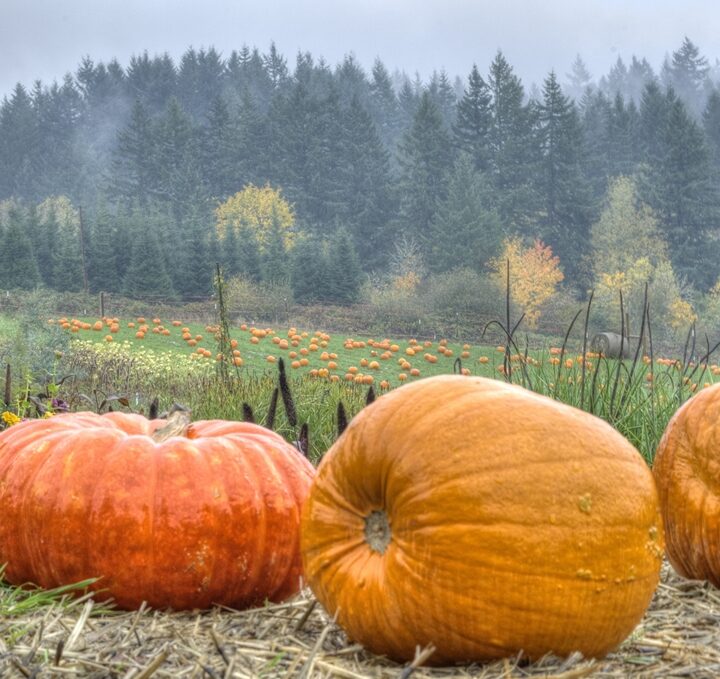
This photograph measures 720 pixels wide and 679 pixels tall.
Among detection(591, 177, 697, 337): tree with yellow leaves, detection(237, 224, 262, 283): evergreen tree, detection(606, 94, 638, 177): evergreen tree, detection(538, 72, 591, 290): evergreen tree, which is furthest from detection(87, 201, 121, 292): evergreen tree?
detection(606, 94, 638, 177): evergreen tree

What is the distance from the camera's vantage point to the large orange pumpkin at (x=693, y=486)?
3064 mm

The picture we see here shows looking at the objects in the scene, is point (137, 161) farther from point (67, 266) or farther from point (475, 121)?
point (67, 266)

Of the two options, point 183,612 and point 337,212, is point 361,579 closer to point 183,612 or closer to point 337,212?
point 183,612

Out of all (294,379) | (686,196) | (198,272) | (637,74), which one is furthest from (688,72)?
(294,379)

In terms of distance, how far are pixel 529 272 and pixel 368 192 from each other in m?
13.6

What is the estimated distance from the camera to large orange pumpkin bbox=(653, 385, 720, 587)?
121 inches

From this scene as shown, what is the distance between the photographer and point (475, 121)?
5741 centimetres

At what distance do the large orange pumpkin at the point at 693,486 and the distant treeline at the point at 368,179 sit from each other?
3565cm

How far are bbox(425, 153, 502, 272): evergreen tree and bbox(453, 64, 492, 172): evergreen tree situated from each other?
8650 millimetres

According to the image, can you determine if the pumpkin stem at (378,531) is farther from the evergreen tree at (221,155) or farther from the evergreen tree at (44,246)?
the evergreen tree at (221,155)

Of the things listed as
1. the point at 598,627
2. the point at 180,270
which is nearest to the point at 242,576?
the point at 598,627

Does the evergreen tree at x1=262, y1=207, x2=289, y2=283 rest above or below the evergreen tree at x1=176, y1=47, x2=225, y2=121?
below

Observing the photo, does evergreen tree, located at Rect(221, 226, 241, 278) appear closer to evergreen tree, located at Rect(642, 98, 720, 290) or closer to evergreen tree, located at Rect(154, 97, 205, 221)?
evergreen tree, located at Rect(154, 97, 205, 221)

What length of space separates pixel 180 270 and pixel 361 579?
126ft
